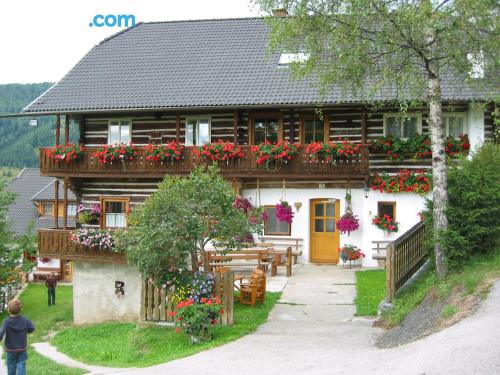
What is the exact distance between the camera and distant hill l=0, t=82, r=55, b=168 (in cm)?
10812

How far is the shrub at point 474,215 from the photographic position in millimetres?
12961

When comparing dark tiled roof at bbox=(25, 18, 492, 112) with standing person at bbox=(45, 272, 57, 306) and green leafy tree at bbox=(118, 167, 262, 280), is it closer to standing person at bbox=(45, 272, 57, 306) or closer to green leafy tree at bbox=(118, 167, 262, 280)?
standing person at bbox=(45, 272, 57, 306)

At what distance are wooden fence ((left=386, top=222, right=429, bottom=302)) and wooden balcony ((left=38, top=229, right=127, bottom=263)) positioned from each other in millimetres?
8338

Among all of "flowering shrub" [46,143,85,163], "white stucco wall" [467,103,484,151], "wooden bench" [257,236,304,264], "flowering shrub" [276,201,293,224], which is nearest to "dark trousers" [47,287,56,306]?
"flowering shrub" [46,143,85,163]

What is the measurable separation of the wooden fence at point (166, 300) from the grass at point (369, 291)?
2956 mm

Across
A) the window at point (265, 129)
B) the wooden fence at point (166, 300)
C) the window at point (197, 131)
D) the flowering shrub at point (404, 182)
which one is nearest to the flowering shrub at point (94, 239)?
the wooden fence at point (166, 300)

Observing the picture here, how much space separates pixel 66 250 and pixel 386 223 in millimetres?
10146

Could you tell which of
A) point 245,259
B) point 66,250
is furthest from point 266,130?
point 66,250

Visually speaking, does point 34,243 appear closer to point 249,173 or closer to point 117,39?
point 117,39

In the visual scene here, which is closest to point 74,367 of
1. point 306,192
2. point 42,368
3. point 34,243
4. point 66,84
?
point 42,368

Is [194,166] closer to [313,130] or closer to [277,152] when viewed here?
[277,152]

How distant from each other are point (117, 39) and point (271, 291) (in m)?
15.4

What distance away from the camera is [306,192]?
22.2 metres

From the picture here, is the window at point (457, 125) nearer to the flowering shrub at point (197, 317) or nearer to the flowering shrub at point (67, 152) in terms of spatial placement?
the flowering shrub at point (197, 317)
